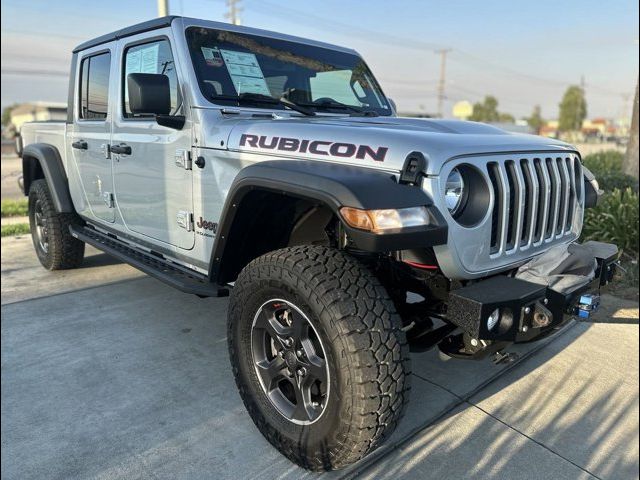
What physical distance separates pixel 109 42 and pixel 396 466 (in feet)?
11.5

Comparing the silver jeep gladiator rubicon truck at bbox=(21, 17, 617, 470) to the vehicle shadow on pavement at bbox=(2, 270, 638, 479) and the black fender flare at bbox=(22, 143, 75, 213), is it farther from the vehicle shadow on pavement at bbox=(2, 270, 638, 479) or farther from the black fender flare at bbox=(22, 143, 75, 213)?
the black fender flare at bbox=(22, 143, 75, 213)

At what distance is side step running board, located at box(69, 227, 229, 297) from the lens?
9.53 ft

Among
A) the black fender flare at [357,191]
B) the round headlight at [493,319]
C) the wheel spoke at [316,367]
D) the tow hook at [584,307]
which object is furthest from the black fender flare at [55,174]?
the tow hook at [584,307]

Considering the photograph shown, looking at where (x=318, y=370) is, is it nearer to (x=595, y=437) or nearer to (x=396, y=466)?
(x=396, y=466)

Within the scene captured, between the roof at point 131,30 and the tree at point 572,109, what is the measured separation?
84.5 metres

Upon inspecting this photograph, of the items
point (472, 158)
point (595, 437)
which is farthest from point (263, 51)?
point (595, 437)

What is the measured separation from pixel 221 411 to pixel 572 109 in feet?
291

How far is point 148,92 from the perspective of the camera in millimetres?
2742

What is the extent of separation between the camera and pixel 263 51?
332cm

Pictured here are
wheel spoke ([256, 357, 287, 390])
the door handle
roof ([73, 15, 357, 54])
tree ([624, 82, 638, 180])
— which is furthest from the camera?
tree ([624, 82, 638, 180])

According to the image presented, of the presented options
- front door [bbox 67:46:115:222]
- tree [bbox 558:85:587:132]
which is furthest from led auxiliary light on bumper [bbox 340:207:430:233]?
tree [bbox 558:85:587:132]

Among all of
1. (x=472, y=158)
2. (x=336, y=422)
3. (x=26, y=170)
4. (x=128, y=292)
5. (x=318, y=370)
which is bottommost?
(x=128, y=292)

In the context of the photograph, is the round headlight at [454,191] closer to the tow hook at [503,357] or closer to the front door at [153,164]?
the tow hook at [503,357]

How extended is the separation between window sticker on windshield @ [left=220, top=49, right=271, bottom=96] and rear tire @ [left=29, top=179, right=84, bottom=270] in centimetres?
257
